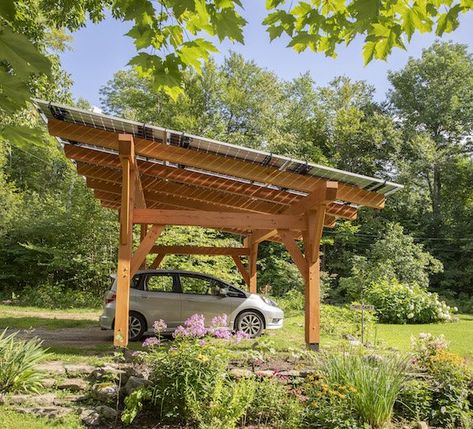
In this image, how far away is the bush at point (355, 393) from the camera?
4.73m

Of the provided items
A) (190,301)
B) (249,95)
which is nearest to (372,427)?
(190,301)

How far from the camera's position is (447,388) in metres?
5.33

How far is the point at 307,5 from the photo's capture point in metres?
3.21

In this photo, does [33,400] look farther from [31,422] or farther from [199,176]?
[199,176]

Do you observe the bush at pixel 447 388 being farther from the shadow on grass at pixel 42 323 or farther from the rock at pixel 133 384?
the shadow on grass at pixel 42 323

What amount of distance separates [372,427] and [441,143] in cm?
2979

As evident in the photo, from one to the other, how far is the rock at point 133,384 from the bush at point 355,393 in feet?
6.34

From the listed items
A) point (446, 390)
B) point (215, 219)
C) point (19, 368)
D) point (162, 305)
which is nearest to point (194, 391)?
point (19, 368)

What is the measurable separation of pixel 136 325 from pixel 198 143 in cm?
409

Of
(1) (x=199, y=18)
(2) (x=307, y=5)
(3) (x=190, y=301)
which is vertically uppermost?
(2) (x=307, y=5)

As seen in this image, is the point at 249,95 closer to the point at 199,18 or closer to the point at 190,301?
the point at 190,301

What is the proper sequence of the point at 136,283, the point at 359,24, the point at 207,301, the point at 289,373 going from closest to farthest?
the point at 359,24
the point at 289,373
the point at 136,283
the point at 207,301

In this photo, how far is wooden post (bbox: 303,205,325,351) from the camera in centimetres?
756

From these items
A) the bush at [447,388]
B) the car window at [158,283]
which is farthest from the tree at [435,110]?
the bush at [447,388]
